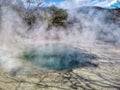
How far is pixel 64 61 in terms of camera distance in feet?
24.9

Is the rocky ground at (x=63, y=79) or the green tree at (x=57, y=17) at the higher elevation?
the green tree at (x=57, y=17)

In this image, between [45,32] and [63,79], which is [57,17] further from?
[63,79]

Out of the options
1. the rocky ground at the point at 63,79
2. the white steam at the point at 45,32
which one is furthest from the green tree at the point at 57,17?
the rocky ground at the point at 63,79

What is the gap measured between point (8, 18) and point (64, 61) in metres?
7.65

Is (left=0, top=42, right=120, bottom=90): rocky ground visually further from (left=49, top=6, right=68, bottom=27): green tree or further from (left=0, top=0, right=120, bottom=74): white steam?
(left=49, top=6, right=68, bottom=27): green tree

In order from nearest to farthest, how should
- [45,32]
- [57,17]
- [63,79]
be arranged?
[63,79] → [45,32] → [57,17]

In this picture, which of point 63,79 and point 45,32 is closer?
point 63,79

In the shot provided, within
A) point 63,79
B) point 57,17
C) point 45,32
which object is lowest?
point 63,79

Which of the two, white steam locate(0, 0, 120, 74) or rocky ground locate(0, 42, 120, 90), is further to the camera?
white steam locate(0, 0, 120, 74)

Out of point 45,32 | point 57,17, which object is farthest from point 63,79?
point 57,17

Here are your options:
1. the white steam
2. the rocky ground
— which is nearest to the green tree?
the white steam

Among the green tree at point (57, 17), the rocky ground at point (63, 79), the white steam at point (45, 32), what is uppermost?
the green tree at point (57, 17)

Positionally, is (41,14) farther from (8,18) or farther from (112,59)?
(112,59)

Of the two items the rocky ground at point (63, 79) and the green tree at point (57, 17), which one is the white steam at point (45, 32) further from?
the rocky ground at point (63, 79)
